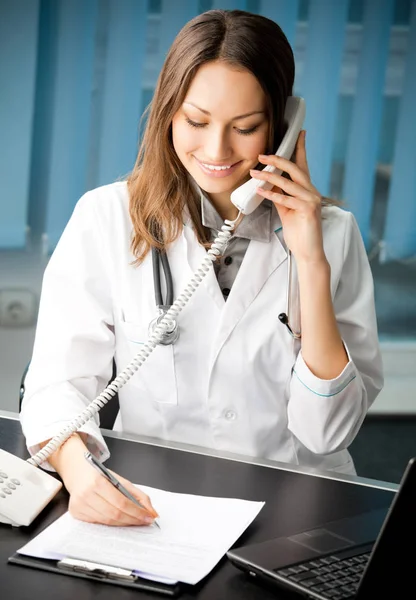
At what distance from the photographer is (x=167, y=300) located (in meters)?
1.71

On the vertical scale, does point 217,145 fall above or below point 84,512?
above

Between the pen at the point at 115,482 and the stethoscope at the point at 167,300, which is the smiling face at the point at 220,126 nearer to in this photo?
the stethoscope at the point at 167,300

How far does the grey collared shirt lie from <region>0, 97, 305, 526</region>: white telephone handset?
0.13 ft

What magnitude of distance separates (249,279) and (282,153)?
0.26 metres

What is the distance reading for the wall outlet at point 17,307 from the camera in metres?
3.44

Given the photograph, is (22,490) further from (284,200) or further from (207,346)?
(284,200)

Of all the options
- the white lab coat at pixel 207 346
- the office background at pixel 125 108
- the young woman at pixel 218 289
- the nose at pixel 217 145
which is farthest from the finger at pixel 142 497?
the office background at pixel 125 108

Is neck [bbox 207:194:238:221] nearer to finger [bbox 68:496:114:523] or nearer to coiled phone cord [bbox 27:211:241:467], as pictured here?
coiled phone cord [bbox 27:211:241:467]

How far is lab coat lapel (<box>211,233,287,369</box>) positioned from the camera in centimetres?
169

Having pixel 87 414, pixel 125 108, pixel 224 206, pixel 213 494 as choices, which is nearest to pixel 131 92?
pixel 125 108

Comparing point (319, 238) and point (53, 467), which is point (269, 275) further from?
point (53, 467)

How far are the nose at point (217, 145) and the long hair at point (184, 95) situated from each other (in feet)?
0.35

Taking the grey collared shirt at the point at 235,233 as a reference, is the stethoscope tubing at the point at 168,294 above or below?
below

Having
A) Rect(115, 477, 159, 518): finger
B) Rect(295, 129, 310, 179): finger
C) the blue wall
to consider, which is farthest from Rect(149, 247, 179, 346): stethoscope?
the blue wall
